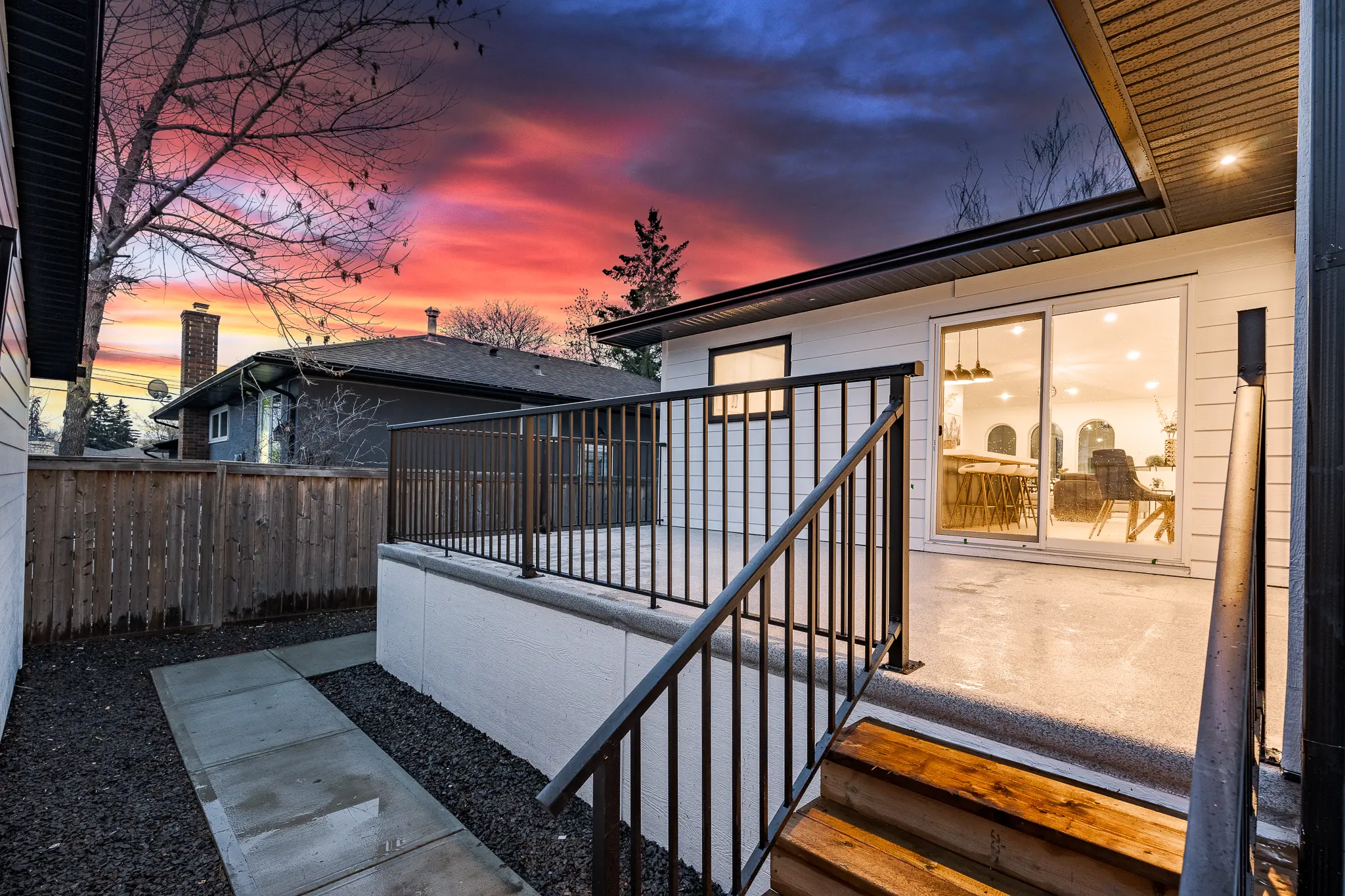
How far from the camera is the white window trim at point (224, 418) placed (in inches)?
487

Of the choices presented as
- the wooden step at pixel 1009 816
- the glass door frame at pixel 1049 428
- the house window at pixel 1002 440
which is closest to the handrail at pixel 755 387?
the wooden step at pixel 1009 816

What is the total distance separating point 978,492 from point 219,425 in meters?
14.9

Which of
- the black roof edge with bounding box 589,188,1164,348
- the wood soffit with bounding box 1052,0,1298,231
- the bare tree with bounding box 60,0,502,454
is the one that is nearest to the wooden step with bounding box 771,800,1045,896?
the wood soffit with bounding box 1052,0,1298,231

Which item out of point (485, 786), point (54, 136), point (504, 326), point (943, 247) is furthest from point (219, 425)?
point (943, 247)

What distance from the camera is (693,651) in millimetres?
1246

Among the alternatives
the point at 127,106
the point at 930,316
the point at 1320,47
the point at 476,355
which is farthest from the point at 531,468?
the point at 476,355

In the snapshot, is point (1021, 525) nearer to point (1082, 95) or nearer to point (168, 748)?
point (168, 748)

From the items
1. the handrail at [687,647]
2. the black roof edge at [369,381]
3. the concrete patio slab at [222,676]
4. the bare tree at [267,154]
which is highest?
the bare tree at [267,154]

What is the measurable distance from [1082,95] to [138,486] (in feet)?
48.4

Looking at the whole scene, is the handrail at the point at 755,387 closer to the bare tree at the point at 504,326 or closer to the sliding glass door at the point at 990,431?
the sliding glass door at the point at 990,431

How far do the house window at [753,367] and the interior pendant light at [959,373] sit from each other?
5.72 ft

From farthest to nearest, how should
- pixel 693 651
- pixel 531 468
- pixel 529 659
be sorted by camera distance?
pixel 531 468, pixel 529 659, pixel 693 651

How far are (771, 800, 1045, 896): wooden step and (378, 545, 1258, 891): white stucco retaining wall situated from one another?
22cm

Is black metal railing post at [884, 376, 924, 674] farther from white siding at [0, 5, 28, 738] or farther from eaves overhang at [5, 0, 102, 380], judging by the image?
white siding at [0, 5, 28, 738]
